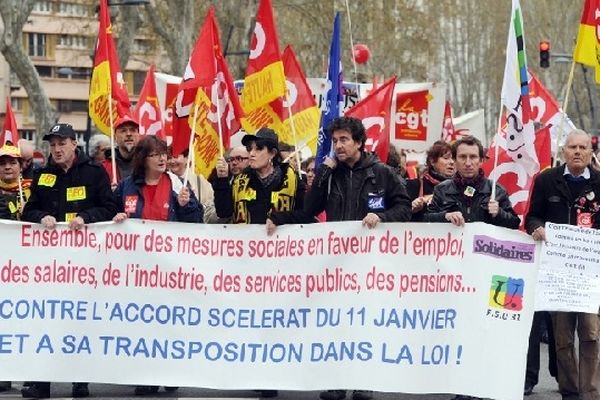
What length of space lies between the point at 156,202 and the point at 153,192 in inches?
2.8

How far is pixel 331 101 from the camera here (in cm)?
1192

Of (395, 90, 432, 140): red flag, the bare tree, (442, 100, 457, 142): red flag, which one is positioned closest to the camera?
(395, 90, 432, 140): red flag

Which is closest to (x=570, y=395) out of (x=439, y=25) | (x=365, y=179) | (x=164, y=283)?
(x=365, y=179)

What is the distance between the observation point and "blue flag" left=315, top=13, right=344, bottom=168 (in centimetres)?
1153

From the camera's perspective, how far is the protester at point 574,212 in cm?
1009

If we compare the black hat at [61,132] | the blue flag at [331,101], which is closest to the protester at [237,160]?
the blue flag at [331,101]

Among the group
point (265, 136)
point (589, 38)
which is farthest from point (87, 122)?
point (265, 136)

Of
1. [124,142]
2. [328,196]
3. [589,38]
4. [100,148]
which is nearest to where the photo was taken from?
[328,196]

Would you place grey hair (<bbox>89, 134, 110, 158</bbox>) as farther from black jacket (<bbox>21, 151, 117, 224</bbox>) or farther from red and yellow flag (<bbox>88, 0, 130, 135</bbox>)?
black jacket (<bbox>21, 151, 117, 224</bbox>)

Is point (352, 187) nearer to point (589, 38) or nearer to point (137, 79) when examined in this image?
point (589, 38)

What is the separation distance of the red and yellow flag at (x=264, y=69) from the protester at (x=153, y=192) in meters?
1.67

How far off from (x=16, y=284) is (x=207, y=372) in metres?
1.34

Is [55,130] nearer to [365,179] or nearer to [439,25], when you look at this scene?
[365,179]

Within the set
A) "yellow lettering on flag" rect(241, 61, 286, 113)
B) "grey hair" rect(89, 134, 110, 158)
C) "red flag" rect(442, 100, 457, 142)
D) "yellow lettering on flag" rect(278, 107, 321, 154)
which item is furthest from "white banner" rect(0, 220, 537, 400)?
"red flag" rect(442, 100, 457, 142)
